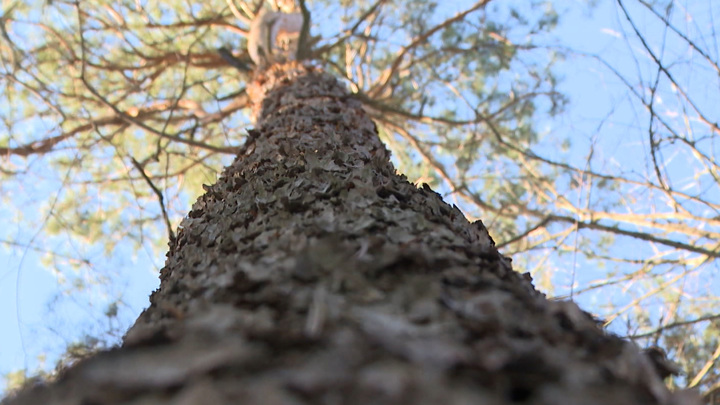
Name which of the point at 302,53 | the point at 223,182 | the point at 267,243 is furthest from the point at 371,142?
the point at 302,53

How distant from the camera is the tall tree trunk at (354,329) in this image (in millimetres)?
543

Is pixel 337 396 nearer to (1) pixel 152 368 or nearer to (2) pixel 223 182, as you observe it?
(1) pixel 152 368

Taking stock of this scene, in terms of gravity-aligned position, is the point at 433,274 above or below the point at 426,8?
below

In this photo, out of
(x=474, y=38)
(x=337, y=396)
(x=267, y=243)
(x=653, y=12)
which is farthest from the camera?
(x=474, y=38)

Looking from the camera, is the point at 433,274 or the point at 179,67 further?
the point at 179,67

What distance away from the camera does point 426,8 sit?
5484mm

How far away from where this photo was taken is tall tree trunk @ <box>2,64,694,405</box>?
54 cm

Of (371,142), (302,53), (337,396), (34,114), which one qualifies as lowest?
(337,396)

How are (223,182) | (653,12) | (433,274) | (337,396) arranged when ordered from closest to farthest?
(337,396), (433,274), (223,182), (653,12)

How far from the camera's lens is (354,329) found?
0.63 meters

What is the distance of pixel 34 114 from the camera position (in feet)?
15.5

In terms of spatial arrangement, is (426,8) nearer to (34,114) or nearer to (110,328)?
(34,114)

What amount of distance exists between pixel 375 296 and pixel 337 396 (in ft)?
0.75

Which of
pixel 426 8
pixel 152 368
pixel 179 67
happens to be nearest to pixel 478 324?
pixel 152 368
